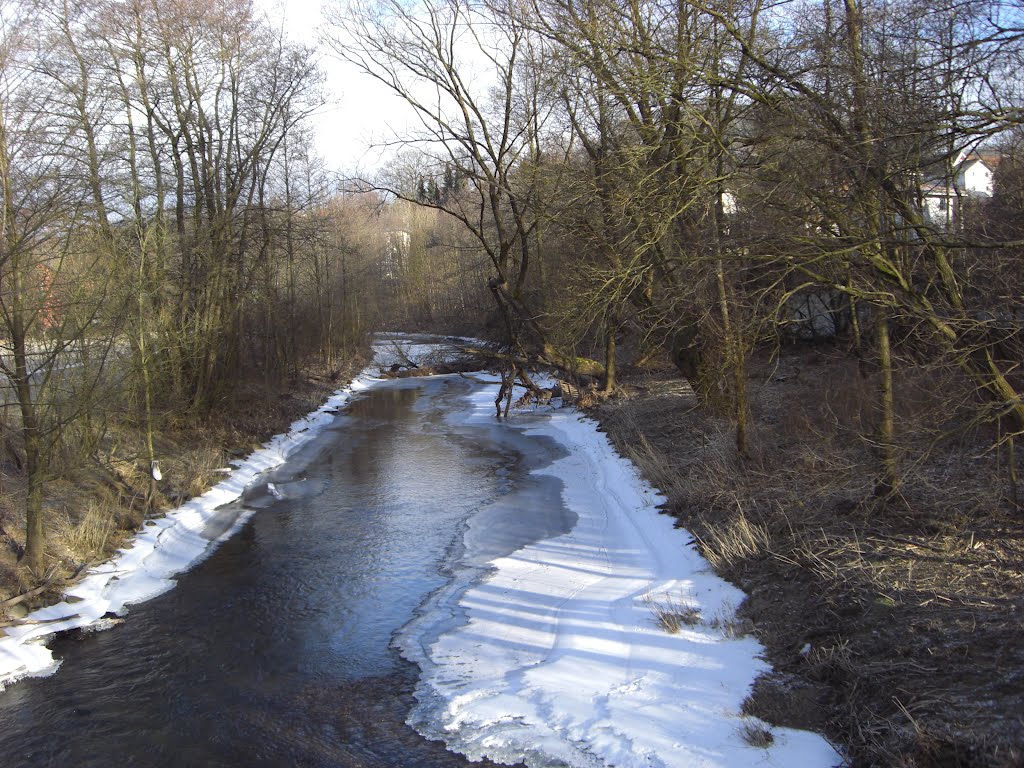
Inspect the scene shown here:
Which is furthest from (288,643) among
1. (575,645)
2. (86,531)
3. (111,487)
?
(111,487)

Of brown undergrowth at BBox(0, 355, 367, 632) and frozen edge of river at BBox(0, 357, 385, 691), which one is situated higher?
brown undergrowth at BBox(0, 355, 367, 632)

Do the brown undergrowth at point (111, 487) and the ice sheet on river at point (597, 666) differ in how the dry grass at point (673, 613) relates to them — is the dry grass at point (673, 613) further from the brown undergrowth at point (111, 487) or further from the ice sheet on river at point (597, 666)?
the brown undergrowth at point (111, 487)

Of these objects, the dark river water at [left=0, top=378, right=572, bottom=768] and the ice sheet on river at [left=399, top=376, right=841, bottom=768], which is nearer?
the ice sheet on river at [left=399, top=376, right=841, bottom=768]

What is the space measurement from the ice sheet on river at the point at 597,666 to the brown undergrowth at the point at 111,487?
184 inches

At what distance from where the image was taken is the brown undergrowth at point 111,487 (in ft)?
29.8

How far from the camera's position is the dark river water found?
20.1 ft

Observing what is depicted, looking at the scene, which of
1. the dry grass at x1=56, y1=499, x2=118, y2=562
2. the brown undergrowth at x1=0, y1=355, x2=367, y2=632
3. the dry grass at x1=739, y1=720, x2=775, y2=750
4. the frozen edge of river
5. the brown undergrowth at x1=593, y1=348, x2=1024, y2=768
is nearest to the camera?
the brown undergrowth at x1=593, y1=348, x2=1024, y2=768

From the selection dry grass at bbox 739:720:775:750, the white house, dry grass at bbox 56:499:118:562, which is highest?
the white house

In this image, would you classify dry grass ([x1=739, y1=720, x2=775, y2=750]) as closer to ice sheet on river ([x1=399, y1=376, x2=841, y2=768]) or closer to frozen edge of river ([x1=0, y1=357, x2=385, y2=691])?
ice sheet on river ([x1=399, y1=376, x2=841, y2=768])

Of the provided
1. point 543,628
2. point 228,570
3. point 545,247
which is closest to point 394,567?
point 228,570

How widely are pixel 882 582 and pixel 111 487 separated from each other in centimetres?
1155

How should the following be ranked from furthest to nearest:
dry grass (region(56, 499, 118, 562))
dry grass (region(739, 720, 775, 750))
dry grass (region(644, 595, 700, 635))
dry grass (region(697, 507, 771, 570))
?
dry grass (region(56, 499, 118, 562))
dry grass (region(697, 507, 771, 570))
dry grass (region(644, 595, 700, 635))
dry grass (region(739, 720, 775, 750))

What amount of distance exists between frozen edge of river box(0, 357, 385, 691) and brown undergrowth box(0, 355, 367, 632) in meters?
0.21

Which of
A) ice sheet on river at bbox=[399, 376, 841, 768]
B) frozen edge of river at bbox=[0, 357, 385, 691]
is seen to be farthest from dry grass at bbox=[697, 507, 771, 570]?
frozen edge of river at bbox=[0, 357, 385, 691]
